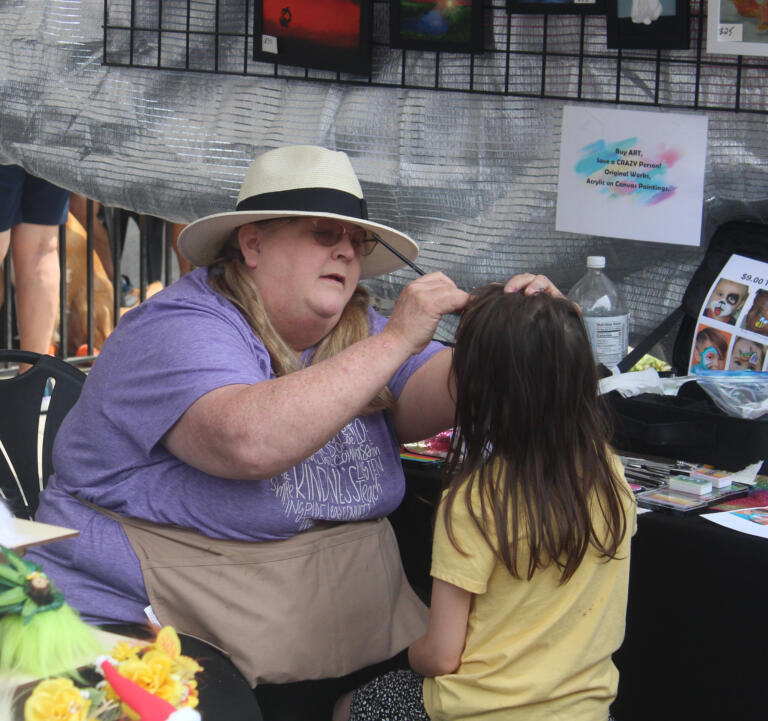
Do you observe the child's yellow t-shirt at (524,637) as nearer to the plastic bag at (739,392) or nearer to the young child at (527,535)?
the young child at (527,535)

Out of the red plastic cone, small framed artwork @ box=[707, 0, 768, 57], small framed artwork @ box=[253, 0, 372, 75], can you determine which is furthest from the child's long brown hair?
small framed artwork @ box=[253, 0, 372, 75]

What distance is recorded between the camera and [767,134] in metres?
1.96

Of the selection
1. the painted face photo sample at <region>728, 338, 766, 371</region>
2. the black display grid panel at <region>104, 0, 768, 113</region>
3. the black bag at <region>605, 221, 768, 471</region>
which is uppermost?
the black display grid panel at <region>104, 0, 768, 113</region>

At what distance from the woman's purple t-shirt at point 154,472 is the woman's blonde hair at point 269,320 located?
0.03 meters

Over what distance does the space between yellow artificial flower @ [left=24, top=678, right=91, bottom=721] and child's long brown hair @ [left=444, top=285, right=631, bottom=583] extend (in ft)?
1.71

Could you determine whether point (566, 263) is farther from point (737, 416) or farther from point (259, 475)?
point (259, 475)

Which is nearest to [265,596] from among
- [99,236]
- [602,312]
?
[602,312]

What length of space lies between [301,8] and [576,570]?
1.50 metres

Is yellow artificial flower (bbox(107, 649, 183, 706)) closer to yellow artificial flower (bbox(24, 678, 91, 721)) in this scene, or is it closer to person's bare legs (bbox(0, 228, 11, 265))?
yellow artificial flower (bbox(24, 678, 91, 721))

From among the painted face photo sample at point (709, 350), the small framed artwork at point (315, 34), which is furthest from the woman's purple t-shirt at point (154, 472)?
the small framed artwork at point (315, 34)

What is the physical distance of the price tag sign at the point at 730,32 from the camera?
1.87 meters

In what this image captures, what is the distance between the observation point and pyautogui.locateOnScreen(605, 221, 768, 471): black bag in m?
1.69

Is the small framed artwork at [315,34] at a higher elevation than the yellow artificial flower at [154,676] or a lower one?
higher

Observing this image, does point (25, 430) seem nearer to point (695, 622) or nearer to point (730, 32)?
point (695, 622)
